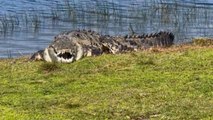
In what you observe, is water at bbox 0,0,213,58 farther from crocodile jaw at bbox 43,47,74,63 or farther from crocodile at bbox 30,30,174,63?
crocodile jaw at bbox 43,47,74,63

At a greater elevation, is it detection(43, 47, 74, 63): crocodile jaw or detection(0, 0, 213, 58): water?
detection(0, 0, 213, 58): water

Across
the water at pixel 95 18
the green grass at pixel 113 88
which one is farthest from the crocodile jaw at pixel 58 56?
the water at pixel 95 18

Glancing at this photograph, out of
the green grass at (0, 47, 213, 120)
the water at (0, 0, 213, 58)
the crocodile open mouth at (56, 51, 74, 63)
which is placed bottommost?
the green grass at (0, 47, 213, 120)

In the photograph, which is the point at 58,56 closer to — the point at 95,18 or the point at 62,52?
the point at 62,52

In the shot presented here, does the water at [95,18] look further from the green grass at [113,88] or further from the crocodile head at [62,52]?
the green grass at [113,88]

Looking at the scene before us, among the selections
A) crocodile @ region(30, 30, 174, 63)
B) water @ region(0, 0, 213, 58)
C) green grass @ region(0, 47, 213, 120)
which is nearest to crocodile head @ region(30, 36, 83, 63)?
crocodile @ region(30, 30, 174, 63)

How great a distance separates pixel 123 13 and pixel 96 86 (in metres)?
14.2

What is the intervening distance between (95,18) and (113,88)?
530 inches

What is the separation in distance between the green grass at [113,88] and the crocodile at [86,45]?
863mm

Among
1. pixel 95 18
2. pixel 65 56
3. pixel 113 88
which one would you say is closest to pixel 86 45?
pixel 65 56

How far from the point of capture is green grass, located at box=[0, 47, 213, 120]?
6.70m

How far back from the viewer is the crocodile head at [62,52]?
10875 mm

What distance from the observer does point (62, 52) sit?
36.6ft

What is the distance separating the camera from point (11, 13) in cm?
2184
